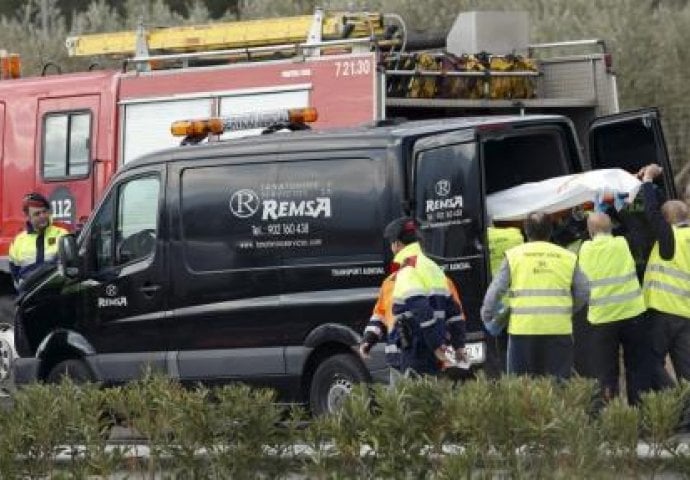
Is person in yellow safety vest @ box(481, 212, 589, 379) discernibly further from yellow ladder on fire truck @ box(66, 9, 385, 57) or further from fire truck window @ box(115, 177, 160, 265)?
yellow ladder on fire truck @ box(66, 9, 385, 57)

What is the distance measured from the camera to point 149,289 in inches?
A: 527

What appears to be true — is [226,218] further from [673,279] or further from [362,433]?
[362,433]

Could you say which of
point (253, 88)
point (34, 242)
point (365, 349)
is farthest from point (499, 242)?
point (34, 242)

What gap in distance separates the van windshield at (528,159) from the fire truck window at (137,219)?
7.88 feet

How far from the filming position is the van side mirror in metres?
13.8

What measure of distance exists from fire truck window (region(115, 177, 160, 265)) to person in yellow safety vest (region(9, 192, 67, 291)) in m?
1.90

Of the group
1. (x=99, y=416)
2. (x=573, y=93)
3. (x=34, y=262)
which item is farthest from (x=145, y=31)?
(x=99, y=416)

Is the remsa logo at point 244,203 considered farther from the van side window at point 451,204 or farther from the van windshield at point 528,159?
the van windshield at point 528,159

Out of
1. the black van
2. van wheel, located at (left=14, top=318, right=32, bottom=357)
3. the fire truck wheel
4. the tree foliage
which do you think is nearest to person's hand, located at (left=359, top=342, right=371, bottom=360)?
the black van

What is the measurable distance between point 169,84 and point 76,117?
1111 mm

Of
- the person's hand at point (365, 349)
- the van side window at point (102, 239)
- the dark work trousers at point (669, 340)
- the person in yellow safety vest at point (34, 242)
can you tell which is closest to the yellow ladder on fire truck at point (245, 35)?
the person in yellow safety vest at point (34, 242)

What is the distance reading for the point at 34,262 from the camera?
613 inches

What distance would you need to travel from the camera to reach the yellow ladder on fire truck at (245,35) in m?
15.8

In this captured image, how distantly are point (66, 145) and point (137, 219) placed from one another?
3641 mm
